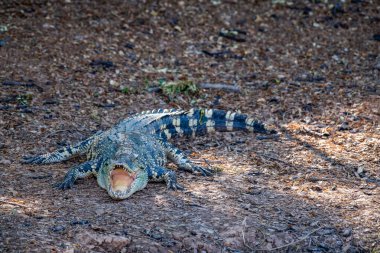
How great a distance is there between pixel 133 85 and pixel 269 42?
3.05m

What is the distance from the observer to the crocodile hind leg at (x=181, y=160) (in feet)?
25.1

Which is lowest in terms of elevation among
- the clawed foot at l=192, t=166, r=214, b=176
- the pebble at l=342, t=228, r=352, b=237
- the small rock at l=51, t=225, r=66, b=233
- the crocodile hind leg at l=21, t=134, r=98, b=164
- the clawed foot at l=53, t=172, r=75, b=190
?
the crocodile hind leg at l=21, t=134, r=98, b=164

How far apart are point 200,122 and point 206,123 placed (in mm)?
96

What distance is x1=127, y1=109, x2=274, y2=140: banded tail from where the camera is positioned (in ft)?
29.0

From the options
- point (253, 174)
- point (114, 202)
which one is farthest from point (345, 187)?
point (114, 202)

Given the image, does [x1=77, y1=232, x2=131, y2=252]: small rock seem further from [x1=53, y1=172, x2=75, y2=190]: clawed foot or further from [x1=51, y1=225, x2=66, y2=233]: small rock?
[x1=53, y1=172, x2=75, y2=190]: clawed foot

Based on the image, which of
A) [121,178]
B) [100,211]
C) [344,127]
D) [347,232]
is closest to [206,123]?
[344,127]

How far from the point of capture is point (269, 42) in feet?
38.7

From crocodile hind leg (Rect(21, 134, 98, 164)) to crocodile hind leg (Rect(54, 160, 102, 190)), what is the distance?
618 millimetres

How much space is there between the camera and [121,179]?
695 centimetres

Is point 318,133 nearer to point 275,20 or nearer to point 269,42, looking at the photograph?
point 269,42

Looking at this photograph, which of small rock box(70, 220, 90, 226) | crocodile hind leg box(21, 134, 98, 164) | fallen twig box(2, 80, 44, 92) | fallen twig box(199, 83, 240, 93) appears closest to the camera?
small rock box(70, 220, 90, 226)

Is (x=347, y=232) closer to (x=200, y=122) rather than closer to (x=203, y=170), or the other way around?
(x=203, y=170)

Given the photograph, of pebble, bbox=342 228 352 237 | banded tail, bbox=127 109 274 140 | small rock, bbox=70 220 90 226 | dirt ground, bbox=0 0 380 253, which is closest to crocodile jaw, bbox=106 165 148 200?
dirt ground, bbox=0 0 380 253
